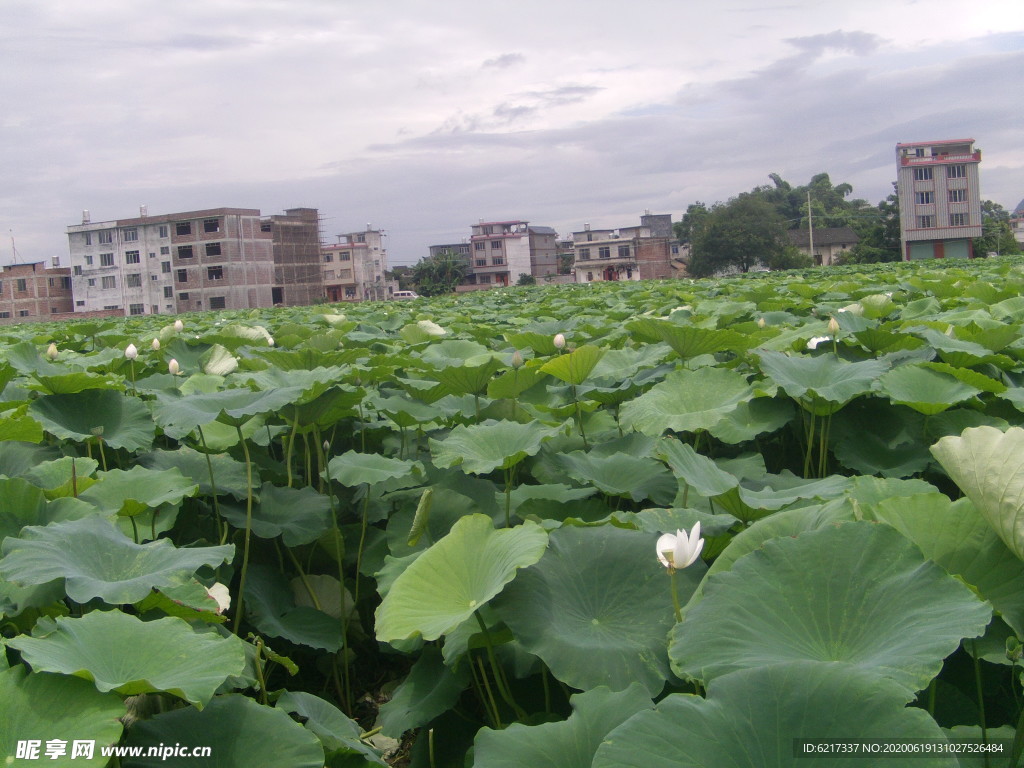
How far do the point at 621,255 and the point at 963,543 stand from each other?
216 ft

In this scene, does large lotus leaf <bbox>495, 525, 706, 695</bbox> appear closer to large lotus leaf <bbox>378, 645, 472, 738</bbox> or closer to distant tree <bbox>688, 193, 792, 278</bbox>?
large lotus leaf <bbox>378, 645, 472, 738</bbox>

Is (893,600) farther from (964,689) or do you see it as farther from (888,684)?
(964,689)

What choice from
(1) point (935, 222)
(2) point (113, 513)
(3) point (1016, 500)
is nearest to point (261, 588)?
(2) point (113, 513)

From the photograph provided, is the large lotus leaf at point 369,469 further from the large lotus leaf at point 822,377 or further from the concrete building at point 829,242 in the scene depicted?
Result: the concrete building at point 829,242

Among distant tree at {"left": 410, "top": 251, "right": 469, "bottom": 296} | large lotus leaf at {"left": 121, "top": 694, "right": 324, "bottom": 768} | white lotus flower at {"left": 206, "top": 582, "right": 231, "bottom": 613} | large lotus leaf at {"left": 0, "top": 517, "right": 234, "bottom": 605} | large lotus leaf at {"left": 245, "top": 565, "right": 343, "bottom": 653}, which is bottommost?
large lotus leaf at {"left": 245, "top": 565, "right": 343, "bottom": 653}

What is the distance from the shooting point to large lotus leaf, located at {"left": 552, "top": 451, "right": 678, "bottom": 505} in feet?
5.49

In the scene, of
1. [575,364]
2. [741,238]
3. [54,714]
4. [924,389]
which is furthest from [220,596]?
[741,238]

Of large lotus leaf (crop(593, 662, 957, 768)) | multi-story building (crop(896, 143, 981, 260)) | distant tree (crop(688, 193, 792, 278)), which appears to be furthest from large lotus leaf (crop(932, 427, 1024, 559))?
multi-story building (crop(896, 143, 981, 260))

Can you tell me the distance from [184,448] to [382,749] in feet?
3.32

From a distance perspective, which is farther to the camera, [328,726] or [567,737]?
[328,726]

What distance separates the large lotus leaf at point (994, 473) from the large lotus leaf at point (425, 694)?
2.36 feet

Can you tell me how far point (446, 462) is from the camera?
167cm

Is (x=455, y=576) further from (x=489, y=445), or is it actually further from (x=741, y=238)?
(x=741, y=238)

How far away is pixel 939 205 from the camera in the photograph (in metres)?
53.4
